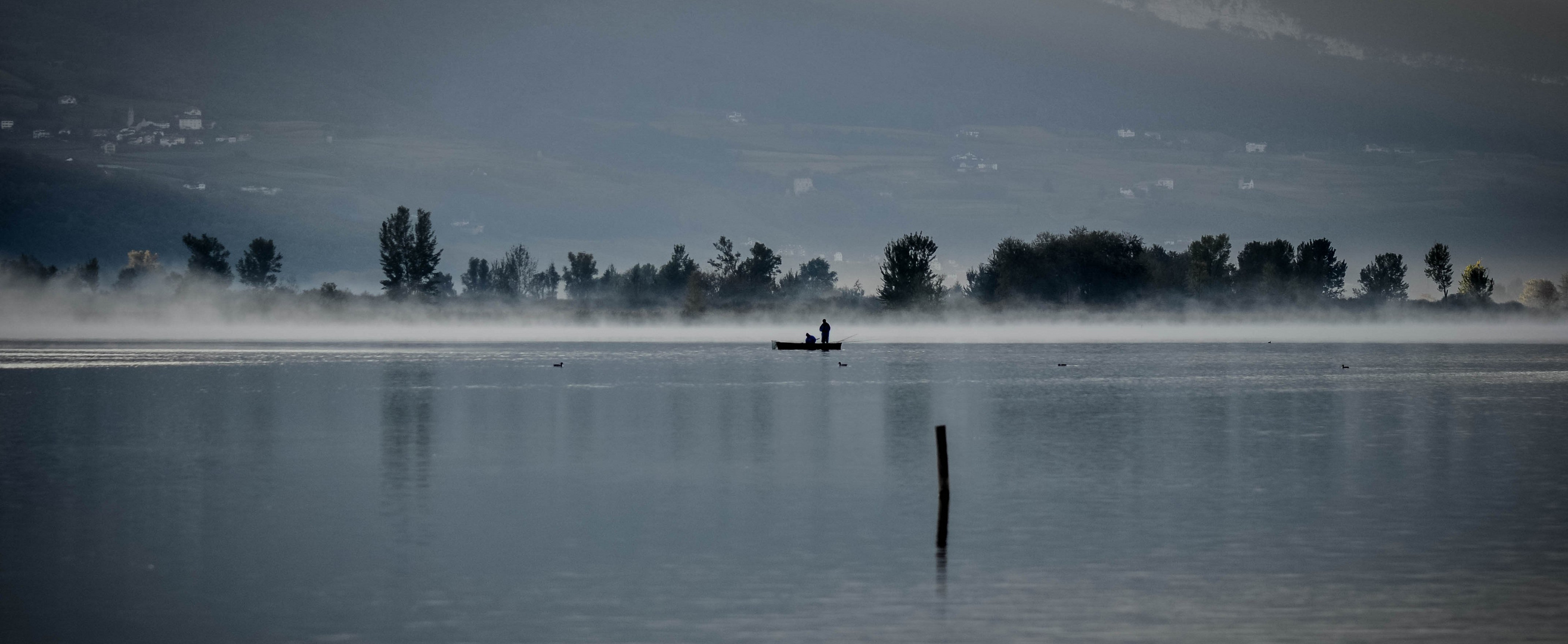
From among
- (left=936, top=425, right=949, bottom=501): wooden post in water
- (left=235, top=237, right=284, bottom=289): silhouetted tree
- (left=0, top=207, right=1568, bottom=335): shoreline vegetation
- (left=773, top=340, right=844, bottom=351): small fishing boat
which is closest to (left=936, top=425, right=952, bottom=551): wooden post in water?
(left=936, top=425, right=949, bottom=501): wooden post in water

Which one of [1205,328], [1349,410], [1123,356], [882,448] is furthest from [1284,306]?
[882,448]

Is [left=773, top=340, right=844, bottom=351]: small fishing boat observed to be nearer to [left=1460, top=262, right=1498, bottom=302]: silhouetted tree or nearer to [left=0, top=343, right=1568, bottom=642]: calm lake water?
[left=0, top=343, right=1568, bottom=642]: calm lake water

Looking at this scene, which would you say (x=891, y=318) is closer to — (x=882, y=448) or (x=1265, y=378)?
(x=1265, y=378)

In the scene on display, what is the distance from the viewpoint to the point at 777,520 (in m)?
21.3

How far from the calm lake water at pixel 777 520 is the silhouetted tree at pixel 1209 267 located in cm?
11593

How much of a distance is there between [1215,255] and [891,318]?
44.2 m

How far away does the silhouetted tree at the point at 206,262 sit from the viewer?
18650 centimetres

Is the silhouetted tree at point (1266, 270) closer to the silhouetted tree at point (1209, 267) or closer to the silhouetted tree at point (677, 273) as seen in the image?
the silhouetted tree at point (1209, 267)

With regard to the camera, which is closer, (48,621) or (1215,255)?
(48,621)

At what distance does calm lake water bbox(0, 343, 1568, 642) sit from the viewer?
571 inches

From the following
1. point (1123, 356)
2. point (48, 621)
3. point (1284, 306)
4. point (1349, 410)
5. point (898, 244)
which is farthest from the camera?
point (1284, 306)

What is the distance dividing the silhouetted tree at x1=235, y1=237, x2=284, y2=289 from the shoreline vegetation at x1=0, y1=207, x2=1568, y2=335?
21 centimetres

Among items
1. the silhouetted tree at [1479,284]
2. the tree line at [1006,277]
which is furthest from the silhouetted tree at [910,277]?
the silhouetted tree at [1479,284]

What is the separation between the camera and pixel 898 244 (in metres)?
140
